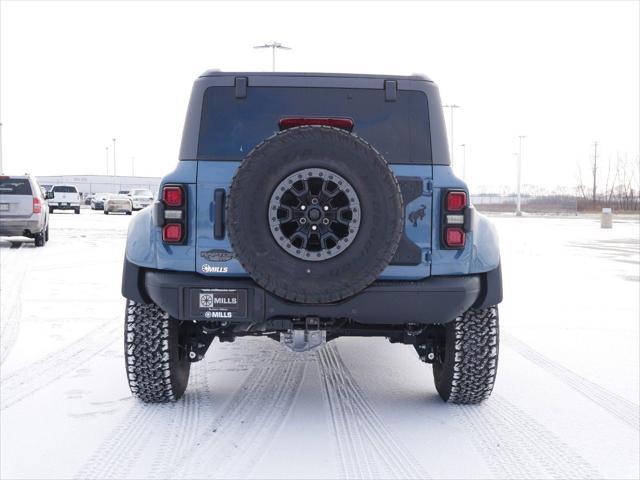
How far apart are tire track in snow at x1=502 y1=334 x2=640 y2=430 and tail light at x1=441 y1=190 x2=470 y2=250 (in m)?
1.60

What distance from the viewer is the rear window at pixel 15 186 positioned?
1531 centimetres

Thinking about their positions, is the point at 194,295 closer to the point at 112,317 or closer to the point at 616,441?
the point at 616,441

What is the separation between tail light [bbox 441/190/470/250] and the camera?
375 centimetres

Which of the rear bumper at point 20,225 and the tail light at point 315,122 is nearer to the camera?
the tail light at point 315,122

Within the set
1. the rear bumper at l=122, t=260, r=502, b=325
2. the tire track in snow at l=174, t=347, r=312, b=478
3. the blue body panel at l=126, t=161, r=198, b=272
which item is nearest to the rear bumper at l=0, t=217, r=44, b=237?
the tire track in snow at l=174, t=347, r=312, b=478

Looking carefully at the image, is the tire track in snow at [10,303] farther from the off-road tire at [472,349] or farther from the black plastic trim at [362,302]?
the off-road tire at [472,349]

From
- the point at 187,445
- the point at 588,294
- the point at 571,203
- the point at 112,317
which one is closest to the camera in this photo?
the point at 187,445

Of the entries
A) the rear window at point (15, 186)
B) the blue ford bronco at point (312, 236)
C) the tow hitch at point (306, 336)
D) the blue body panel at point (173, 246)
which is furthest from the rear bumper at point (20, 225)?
the tow hitch at point (306, 336)

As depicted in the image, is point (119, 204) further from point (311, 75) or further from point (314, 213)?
point (314, 213)

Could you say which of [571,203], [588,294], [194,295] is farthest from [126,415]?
[571,203]

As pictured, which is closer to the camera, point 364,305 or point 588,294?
point 364,305

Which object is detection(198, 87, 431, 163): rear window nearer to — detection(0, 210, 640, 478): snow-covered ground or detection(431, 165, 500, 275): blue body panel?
detection(431, 165, 500, 275): blue body panel

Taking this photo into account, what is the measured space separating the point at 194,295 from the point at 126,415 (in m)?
1.02

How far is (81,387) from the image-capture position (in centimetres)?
462
